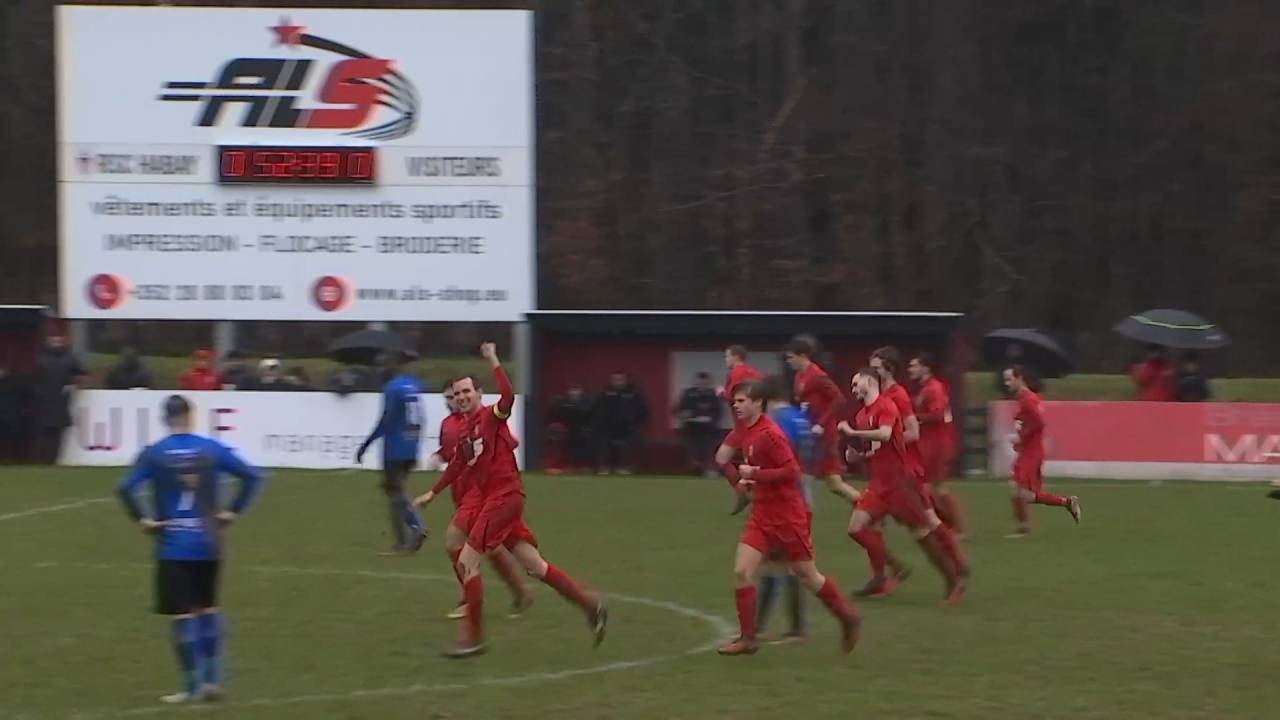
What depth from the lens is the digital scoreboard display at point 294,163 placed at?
27906mm

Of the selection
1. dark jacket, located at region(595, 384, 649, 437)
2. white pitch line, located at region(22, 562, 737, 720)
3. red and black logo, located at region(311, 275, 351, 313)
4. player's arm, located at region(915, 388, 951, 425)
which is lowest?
white pitch line, located at region(22, 562, 737, 720)

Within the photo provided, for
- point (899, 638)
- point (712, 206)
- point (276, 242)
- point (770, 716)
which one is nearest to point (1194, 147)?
point (712, 206)

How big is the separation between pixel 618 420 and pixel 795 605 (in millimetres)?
15913

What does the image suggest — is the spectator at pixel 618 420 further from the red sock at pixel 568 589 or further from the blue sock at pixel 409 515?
the red sock at pixel 568 589

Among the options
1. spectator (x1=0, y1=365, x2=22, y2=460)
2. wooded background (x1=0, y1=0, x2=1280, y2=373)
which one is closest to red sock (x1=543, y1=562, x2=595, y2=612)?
spectator (x1=0, y1=365, x2=22, y2=460)

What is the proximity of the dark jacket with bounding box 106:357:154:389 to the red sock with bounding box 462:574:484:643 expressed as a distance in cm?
1823

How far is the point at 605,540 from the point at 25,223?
32.0 metres

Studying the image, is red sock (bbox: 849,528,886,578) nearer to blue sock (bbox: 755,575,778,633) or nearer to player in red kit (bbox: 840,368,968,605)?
player in red kit (bbox: 840,368,968,605)

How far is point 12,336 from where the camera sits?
96.2 ft

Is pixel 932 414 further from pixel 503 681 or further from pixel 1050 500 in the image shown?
pixel 503 681

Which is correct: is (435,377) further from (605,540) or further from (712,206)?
(605,540)

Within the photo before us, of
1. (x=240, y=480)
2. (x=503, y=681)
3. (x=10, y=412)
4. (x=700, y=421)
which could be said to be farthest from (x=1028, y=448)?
(x=10, y=412)

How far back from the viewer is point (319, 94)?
27875 mm

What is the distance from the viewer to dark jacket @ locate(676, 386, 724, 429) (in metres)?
27.8
